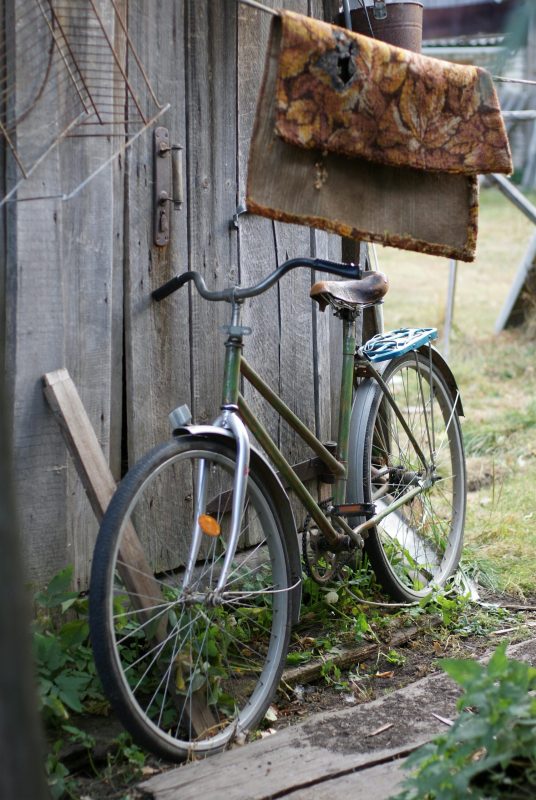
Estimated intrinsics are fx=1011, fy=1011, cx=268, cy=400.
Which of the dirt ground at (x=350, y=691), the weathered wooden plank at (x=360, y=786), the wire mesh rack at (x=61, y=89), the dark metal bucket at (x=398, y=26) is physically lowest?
the dirt ground at (x=350, y=691)

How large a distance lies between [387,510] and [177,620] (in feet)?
3.99

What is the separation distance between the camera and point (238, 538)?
11.2ft

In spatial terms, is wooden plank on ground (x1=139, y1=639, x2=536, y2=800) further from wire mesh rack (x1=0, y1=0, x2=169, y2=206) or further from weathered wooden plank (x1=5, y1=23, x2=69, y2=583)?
wire mesh rack (x1=0, y1=0, x2=169, y2=206)

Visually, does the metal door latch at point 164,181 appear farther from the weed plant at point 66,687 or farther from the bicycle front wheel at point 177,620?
the weed plant at point 66,687

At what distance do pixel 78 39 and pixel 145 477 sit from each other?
1365mm

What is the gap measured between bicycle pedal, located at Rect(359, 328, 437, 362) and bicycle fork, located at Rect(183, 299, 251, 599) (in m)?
Answer: 0.97

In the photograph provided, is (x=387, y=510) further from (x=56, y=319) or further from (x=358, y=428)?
(x=56, y=319)

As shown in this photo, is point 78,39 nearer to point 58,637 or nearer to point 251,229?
point 251,229

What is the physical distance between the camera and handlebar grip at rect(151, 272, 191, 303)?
3.43 meters

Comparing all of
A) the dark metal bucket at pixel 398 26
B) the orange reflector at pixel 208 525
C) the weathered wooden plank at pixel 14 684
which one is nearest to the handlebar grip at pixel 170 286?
the orange reflector at pixel 208 525

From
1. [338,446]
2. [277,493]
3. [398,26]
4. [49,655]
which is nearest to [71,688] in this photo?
[49,655]

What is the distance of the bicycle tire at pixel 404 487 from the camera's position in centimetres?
416

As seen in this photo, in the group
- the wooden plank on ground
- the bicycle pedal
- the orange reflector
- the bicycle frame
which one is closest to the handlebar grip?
the bicycle frame

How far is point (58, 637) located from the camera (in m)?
3.20
